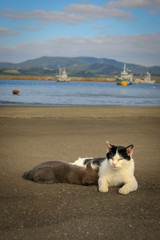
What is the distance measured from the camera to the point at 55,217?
4.88 m

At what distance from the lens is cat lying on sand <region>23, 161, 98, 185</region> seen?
21.6 ft

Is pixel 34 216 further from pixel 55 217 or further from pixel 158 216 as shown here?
pixel 158 216

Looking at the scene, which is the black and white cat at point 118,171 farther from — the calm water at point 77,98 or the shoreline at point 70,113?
the calm water at point 77,98

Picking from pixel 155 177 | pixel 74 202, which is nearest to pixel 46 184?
pixel 74 202

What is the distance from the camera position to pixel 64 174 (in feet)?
21.8

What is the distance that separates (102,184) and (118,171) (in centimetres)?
42

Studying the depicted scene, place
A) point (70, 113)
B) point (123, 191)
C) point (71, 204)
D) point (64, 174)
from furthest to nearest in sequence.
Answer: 1. point (70, 113)
2. point (64, 174)
3. point (123, 191)
4. point (71, 204)

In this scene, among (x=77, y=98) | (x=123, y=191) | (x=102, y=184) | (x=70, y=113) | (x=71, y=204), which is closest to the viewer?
(x=71, y=204)

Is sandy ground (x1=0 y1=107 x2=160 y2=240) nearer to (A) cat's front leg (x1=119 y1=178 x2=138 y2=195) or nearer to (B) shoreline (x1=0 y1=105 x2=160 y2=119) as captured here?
(A) cat's front leg (x1=119 y1=178 x2=138 y2=195)

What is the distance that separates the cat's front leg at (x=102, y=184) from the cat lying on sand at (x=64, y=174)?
0.30 metres

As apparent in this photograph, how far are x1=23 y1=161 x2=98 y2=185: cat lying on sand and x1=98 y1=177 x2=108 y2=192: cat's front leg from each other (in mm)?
301

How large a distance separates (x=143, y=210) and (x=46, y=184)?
224cm


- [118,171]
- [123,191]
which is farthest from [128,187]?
[118,171]

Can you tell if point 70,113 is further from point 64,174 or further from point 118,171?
point 118,171
